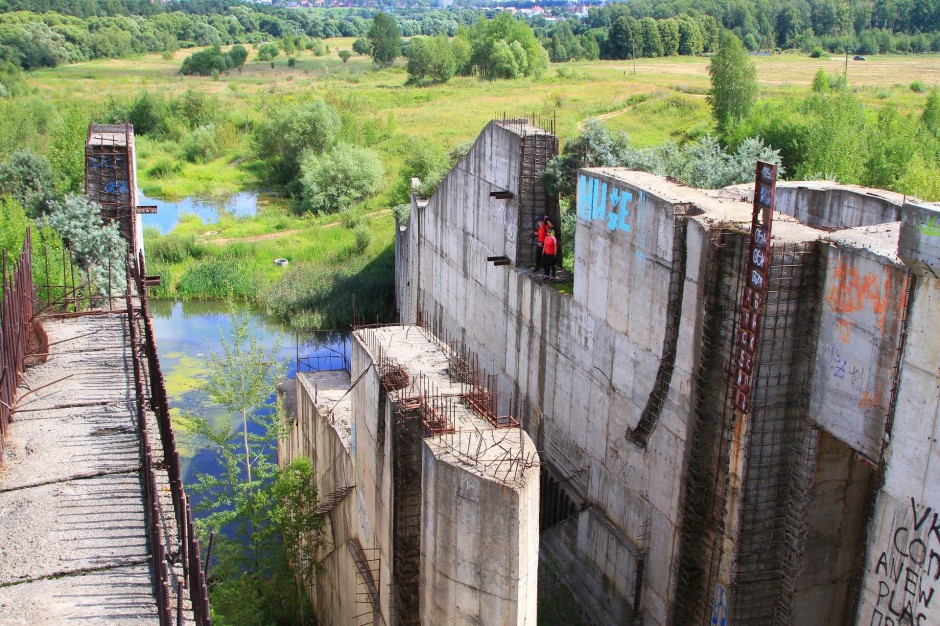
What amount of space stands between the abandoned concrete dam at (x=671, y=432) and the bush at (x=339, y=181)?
29514 millimetres

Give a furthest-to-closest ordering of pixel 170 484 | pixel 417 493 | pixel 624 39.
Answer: pixel 624 39 < pixel 417 493 < pixel 170 484

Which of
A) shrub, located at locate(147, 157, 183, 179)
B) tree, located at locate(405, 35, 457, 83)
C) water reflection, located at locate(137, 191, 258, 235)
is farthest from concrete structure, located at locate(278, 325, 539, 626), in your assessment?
tree, located at locate(405, 35, 457, 83)

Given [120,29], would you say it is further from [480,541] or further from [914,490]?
[914,490]

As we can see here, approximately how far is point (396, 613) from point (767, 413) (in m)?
7.40

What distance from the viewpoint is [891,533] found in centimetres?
1430

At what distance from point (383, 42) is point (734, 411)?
338 ft

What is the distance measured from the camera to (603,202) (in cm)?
2034

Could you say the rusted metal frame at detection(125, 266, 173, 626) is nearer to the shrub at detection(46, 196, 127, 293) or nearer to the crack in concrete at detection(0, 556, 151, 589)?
the crack in concrete at detection(0, 556, 151, 589)

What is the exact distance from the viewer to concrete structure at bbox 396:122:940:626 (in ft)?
46.1

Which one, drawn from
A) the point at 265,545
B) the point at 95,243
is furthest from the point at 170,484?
the point at 95,243

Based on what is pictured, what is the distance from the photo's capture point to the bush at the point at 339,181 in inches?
2078

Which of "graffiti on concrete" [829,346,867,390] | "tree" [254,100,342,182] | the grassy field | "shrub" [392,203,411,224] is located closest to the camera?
"graffiti on concrete" [829,346,867,390]

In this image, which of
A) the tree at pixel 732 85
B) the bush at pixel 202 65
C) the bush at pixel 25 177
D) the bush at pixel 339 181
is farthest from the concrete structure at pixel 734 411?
the bush at pixel 202 65

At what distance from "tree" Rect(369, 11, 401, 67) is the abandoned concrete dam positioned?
9333 centimetres
